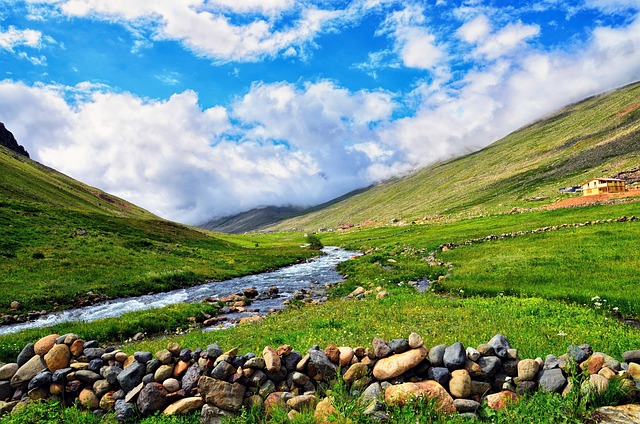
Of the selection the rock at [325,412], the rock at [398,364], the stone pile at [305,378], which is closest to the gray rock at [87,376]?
the stone pile at [305,378]

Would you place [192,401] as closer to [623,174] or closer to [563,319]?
[563,319]

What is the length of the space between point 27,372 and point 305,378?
28.9ft

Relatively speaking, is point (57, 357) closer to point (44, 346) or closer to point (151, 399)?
point (44, 346)

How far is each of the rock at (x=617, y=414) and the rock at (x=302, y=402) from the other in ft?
20.2

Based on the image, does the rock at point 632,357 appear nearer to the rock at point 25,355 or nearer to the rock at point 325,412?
the rock at point 325,412

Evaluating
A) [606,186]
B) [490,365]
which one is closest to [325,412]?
[490,365]

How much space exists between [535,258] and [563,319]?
16013mm

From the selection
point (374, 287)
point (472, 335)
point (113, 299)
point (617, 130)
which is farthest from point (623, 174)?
point (113, 299)

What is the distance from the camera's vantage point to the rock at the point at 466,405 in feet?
27.6

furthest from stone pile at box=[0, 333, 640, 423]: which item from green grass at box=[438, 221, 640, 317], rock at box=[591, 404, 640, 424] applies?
green grass at box=[438, 221, 640, 317]

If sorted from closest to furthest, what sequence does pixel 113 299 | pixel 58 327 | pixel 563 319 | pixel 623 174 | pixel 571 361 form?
pixel 571 361, pixel 563 319, pixel 58 327, pixel 113 299, pixel 623 174

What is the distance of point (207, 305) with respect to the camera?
29.3 meters

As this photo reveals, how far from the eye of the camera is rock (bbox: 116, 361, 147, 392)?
10.2 m

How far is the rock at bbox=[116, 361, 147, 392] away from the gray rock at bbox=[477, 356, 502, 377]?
388 inches
